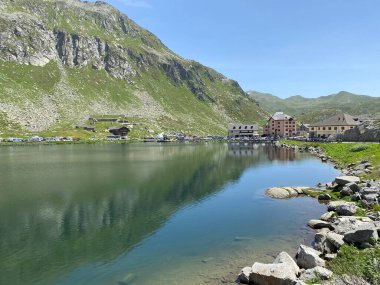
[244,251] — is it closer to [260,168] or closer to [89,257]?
[89,257]

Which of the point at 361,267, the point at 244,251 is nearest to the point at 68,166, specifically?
the point at 244,251

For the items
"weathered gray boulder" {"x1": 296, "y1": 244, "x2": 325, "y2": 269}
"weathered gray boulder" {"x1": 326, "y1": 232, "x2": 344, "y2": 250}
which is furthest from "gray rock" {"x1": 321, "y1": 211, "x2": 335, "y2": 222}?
"weathered gray boulder" {"x1": 296, "y1": 244, "x2": 325, "y2": 269}

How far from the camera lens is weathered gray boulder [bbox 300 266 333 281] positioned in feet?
73.6

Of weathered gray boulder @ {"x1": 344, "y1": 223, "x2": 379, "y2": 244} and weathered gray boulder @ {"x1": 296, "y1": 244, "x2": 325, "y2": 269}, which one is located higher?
weathered gray boulder @ {"x1": 344, "y1": 223, "x2": 379, "y2": 244}

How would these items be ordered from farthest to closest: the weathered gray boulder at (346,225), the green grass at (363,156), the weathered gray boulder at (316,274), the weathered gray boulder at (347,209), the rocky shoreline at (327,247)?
the green grass at (363,156) → the weathered gray boulder at (347,209) → the weathered gray boulder at (346,225) → the weathered gray boulder at (316,274) → the rocky shoreline at (327,247)

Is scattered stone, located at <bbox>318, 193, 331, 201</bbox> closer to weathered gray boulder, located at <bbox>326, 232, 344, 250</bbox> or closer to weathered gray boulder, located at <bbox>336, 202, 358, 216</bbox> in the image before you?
weathered gray boulder, located at <bbox>336, 202, 358, 216</bbox>

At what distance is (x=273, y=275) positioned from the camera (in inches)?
888

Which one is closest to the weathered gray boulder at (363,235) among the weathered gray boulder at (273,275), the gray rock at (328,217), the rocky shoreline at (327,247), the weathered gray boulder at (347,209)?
the rocky shoreline at (327,247)

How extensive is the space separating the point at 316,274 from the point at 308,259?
277 cm

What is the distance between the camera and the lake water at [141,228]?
27078 mm

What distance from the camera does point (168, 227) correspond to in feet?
128

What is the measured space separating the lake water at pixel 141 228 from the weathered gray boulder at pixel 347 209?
10.9 feet

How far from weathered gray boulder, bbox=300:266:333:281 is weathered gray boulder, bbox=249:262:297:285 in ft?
2.71

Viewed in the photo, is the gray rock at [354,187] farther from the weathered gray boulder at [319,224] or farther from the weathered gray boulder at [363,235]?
the weathered gray boulder at [363,235]
